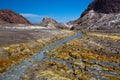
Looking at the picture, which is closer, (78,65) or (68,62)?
(78,65)

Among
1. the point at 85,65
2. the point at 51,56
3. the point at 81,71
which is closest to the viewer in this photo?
the point at 81,71

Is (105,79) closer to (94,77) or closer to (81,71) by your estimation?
(94,77)

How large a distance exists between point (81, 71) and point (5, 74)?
1606cm

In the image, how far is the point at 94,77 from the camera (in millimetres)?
49188

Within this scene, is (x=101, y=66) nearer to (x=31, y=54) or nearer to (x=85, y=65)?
(x=85, y=65)

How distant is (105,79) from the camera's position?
4847 centimetres

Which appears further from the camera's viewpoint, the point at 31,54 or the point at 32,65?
the point at 31,54

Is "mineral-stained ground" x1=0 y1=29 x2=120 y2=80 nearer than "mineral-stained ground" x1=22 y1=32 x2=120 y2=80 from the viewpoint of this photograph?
No

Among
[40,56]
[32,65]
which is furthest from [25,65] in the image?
[40,56]

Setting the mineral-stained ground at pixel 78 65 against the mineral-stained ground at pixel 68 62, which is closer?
the mineral-stained ground at pixel 78 65

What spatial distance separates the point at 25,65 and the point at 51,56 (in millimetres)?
13117

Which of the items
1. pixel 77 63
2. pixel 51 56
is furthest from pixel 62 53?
pixel 77 63

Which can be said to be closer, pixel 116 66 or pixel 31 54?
pixel 116 66

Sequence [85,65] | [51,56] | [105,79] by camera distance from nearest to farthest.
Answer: [105,79] → [85,65] → [51,56]
